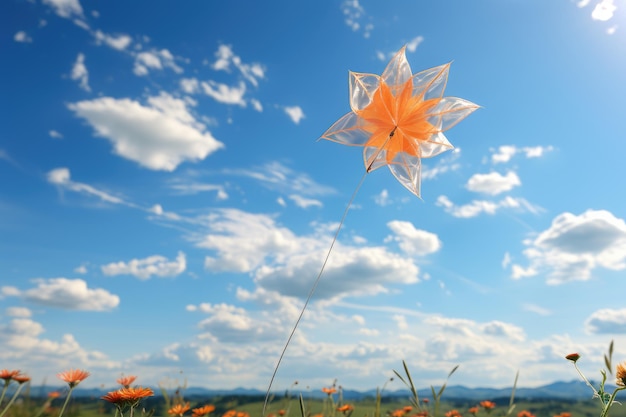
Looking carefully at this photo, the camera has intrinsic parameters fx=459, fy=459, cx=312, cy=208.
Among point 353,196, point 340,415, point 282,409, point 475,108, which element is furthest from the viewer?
point 282,409

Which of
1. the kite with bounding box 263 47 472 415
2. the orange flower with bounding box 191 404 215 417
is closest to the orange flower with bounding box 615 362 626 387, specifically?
the kite with bounding box 263 47 472 415

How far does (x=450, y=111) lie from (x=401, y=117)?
567 mm

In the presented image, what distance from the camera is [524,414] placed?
8.44 metres

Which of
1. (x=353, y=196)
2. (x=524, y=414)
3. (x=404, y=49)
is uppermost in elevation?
(x=404, y=49)

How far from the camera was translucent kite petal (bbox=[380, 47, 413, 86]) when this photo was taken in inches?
212

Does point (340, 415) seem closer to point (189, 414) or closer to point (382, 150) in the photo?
point (189, 414)

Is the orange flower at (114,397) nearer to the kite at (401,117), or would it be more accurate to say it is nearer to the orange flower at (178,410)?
the orange flower at (178,410)

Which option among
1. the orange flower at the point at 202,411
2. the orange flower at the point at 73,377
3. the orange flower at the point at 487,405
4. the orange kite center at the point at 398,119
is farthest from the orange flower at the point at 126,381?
the orange flower at the point at 487,405

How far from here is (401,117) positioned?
18.0 ft

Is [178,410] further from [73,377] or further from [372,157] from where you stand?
[372,157]

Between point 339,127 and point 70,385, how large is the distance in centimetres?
391

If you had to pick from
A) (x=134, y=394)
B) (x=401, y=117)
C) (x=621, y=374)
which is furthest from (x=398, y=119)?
(x=134, y=394)

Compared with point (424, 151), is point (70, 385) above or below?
below

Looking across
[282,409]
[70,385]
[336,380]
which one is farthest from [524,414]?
[70,385]
